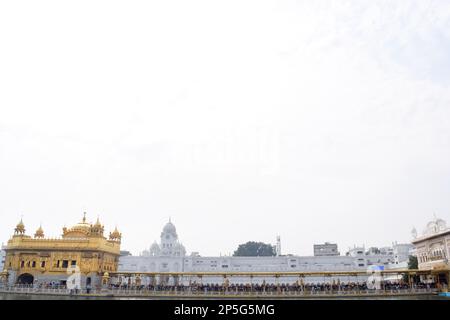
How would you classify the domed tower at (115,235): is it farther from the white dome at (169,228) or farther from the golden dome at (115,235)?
the white dome at (169,228)

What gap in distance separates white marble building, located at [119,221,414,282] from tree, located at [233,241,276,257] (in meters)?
28.9

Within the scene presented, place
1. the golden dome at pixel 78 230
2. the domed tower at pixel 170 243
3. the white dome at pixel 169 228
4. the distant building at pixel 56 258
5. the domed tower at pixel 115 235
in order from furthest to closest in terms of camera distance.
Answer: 1. the white dome at pixel 169 228
2. the domed tower at pixel 170 243
3. the domed tower at pixel 115 235
4. the golden dome at pixel 78 230
5. the distant building at pixel 56 258

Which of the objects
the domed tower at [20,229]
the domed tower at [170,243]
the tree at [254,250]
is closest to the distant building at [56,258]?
the domed tower at [20,229]

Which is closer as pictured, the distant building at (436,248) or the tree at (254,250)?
the distant building at (436,248)

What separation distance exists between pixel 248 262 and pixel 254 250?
32.1 meters

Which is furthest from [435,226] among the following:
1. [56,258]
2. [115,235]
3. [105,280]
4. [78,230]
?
[56,258]

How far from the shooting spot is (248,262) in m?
83.1

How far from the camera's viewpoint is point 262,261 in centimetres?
8288

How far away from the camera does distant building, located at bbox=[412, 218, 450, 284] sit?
37.8m

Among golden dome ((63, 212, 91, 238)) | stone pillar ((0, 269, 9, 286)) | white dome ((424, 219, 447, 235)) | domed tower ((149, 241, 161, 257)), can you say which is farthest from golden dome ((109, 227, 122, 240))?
domed tower ((149, 241, 161, 257))

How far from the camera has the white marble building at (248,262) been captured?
8138 centimetres

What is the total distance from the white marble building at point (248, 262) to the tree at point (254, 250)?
2893 cm

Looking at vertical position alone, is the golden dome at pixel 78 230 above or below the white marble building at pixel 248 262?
above

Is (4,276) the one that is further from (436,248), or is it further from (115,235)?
(436,248)
